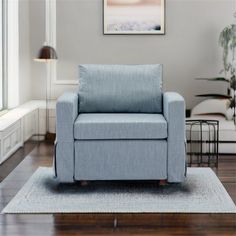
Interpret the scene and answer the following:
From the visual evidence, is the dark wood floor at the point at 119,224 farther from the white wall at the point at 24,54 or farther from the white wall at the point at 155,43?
the white wall at the point at 155,43

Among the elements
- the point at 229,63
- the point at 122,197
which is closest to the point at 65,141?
the point at 122,197

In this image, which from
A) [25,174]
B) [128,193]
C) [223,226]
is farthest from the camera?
[25,174]

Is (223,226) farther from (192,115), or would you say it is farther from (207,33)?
(207,33)

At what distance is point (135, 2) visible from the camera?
20.4ft

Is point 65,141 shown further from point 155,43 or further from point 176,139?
point 155,43

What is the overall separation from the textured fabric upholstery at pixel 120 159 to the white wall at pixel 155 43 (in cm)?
256

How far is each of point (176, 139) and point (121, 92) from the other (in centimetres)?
76

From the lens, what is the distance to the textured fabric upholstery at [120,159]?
152 inches

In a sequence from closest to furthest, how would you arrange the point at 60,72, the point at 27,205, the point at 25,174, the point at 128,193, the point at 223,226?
the point at 223,226 < the point at 27,205 < the point at 128,193 < the point at 25,174 < the point at 60,72

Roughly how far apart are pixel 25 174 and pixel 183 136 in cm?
134

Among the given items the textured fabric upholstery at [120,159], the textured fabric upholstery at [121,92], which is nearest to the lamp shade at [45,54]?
the textured fabric upholstery at [121,92]

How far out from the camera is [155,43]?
6.30 m

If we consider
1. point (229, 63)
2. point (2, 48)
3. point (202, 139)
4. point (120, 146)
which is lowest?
point (202, 139)

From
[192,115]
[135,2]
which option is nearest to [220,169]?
[192,115]
